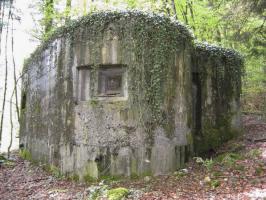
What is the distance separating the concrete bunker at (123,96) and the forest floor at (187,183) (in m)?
0.36

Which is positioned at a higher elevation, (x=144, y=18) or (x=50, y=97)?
(x=144, y=18)

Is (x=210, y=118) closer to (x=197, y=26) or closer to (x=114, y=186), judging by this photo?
(x=114, y=186)

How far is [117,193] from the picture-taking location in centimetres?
628

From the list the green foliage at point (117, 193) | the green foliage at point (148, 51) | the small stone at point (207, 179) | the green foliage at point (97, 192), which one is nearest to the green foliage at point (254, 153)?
A: the small stone at point (207, 179)

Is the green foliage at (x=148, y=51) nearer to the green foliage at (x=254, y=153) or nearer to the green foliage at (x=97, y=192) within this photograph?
the green foliage at (x=97, y=192)

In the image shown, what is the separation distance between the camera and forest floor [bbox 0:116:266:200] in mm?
6207

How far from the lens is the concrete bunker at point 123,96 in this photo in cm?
756

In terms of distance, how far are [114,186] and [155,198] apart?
127 cm

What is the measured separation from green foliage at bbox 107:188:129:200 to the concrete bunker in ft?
3.46

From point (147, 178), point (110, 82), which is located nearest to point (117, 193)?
point (147, 178)

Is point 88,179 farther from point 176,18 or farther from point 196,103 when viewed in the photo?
point 176,18

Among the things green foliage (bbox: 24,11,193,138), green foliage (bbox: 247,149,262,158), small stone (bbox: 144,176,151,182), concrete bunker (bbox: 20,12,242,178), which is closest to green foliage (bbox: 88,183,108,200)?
concrete bunker (bbox: 20,12,242,178)

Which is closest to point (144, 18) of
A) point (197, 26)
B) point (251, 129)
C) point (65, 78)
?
point (65, 78)

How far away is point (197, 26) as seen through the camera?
633 inches
